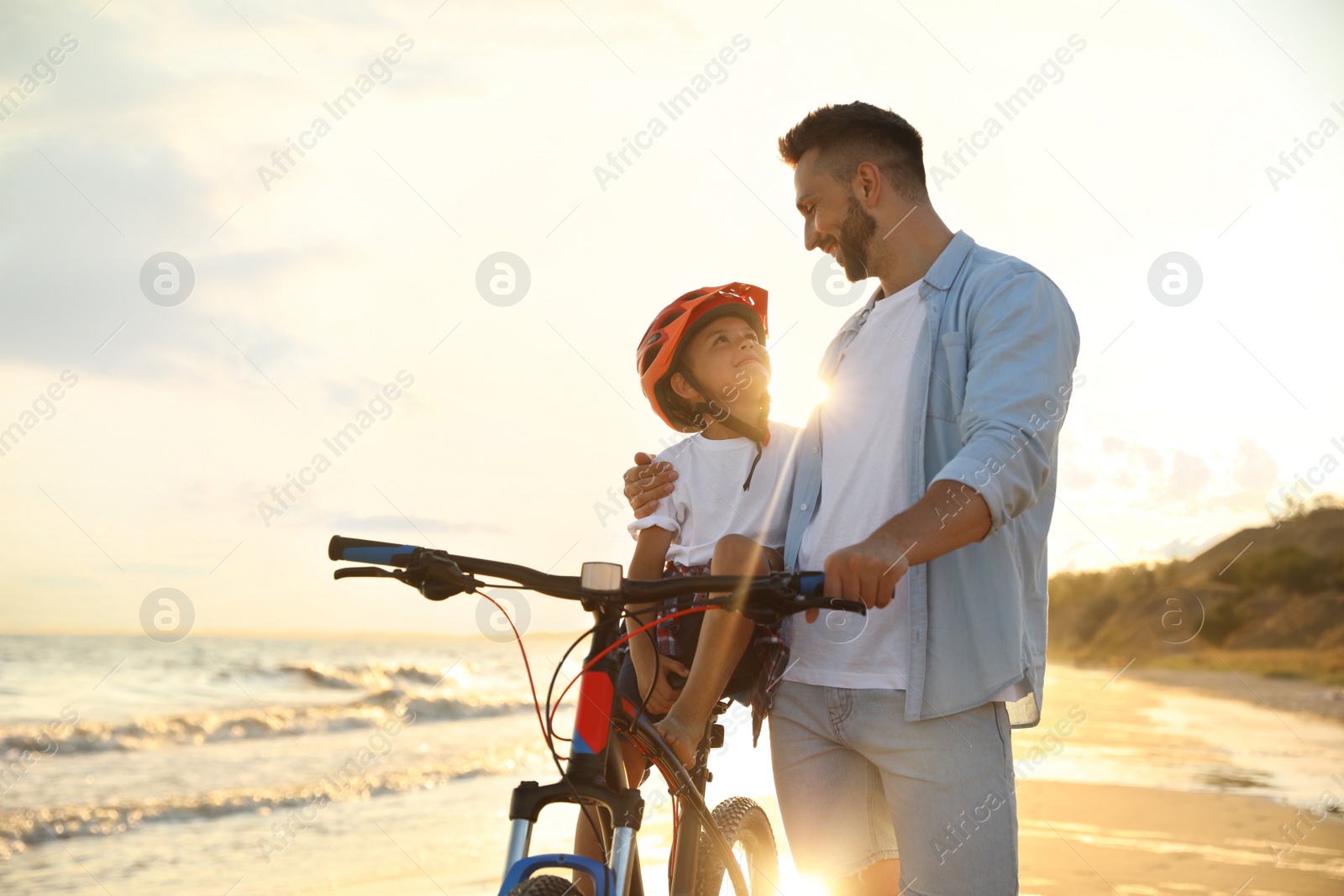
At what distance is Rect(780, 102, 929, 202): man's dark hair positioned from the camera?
258 cm

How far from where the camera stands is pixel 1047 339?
2.10 m

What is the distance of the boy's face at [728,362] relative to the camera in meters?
2.86

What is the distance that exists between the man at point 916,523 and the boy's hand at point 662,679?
0.92ft

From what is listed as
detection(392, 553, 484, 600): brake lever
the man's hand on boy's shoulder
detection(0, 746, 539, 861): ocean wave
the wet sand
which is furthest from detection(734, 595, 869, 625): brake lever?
detection(0, 746, 539, 861): ocean wave

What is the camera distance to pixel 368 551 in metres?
1.88

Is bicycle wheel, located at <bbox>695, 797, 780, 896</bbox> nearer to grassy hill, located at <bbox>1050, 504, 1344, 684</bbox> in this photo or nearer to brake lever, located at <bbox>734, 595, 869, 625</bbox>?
brake lever, located at <bbox>734, 595, 869, 625</bbox>

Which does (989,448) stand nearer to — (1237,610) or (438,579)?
(438,579)

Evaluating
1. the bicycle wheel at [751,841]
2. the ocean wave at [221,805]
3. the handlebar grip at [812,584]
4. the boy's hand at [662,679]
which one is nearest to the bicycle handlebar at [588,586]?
the handlebar grip at [812,584]

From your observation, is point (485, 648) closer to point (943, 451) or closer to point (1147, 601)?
point (1147, 601)

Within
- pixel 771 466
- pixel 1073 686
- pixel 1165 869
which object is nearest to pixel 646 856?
pixel 1165 869

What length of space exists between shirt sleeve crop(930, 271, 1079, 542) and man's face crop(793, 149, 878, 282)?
1.39 ft

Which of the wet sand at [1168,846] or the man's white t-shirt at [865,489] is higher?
the man's white t-shirt at [865,489]

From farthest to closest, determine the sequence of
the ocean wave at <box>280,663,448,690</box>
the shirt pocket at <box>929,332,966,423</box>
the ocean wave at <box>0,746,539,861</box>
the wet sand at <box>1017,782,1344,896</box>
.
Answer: the ocean wave at <box>280,663,448,690</box>
the ocean wave at <box>0,746,539,861</box>
the wet sand at <box>1017,782,1344,896</box>
the shirt pocket at <box>929,332,966,423</box>

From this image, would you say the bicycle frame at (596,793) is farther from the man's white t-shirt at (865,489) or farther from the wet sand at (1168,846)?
the wet sand at (1168,846)
